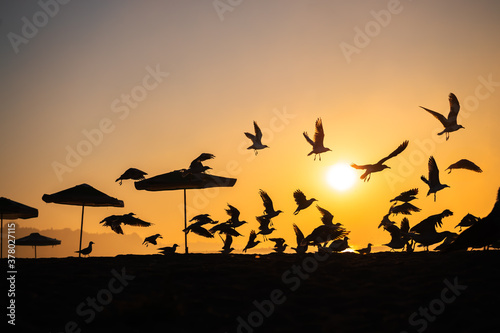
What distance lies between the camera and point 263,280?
37.3 feet

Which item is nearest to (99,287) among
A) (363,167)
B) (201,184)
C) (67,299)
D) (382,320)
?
(67,299)

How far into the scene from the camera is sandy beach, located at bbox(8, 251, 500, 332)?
881 centimetres

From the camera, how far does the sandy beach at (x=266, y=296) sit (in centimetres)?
881

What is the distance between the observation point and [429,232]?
16.6 m

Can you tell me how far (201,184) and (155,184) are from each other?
1.73 m

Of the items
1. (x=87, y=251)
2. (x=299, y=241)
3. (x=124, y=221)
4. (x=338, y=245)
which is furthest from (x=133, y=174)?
(x=338, y=245)

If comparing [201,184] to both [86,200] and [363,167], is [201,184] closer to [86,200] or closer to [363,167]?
[86,200]

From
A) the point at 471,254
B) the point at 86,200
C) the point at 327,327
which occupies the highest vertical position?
the point at 86,200

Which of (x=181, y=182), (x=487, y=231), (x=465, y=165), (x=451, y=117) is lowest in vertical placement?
(x=487, y=231)

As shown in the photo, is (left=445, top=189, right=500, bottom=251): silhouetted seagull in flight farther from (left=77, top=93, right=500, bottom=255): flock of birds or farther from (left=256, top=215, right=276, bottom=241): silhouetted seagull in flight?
(left=256, top=215, right=276, bottom=241): silhouetted seagull in flight

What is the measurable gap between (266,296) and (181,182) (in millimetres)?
9409

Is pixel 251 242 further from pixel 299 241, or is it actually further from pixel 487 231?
pixel 487 231

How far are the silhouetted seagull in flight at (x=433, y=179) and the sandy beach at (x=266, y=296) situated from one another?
212 inches

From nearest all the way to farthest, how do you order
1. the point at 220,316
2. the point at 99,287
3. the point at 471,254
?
the point at 220,316
the point at 99,287
the point at 471,254
